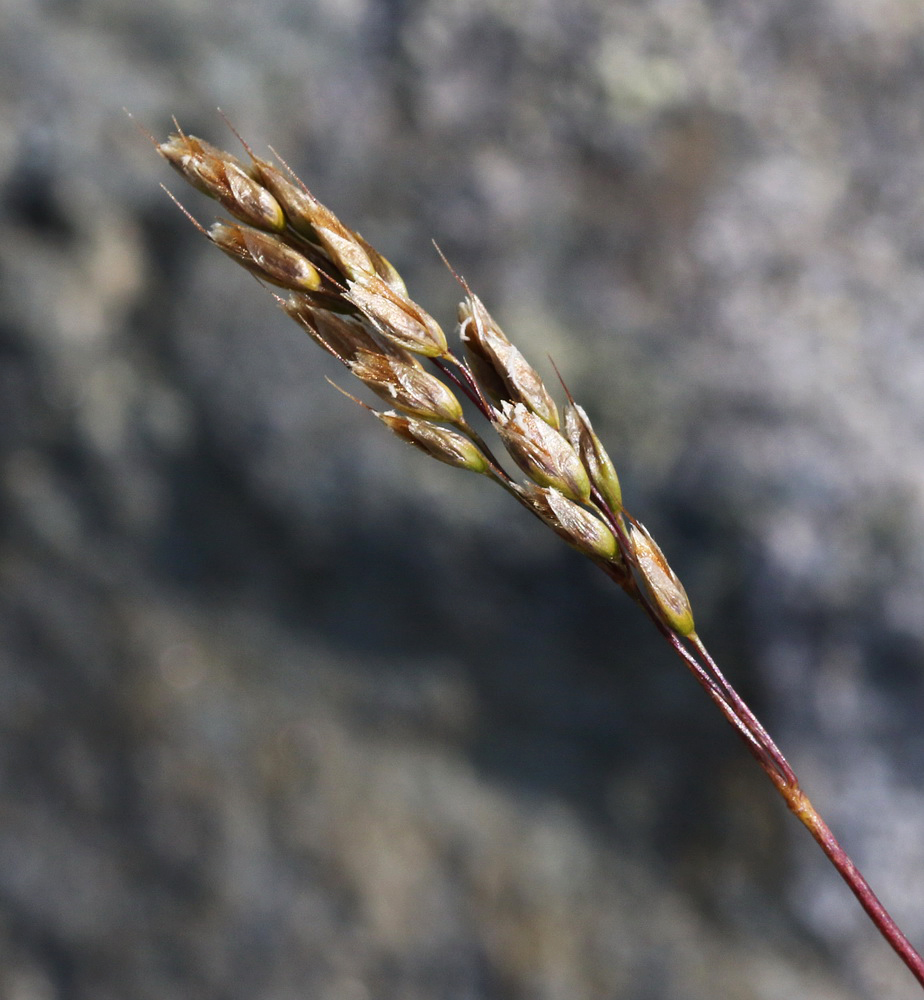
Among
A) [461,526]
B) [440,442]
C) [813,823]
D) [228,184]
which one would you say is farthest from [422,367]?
[461,526]

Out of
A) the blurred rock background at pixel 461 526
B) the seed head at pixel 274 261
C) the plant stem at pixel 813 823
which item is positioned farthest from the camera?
the blurred rock background at pixel 461 526

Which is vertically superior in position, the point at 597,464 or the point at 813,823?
the point at 597,464

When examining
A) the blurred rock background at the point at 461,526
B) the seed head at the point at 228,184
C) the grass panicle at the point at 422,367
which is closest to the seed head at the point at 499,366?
the grass panicle at the point at 422,367

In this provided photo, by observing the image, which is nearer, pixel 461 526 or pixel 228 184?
pixel 228 184

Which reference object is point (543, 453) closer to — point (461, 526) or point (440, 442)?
point (440, 442)

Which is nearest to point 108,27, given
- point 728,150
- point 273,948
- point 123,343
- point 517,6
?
point 123,343

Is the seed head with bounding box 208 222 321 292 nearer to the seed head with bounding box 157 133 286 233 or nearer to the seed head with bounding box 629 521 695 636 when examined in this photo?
the seed head with bounding box 157 133 286 233

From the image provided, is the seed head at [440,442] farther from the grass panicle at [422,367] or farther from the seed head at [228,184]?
the seed head at [228,184]

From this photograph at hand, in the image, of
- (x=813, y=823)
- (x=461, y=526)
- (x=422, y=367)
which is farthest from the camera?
(x=461, y=526)
